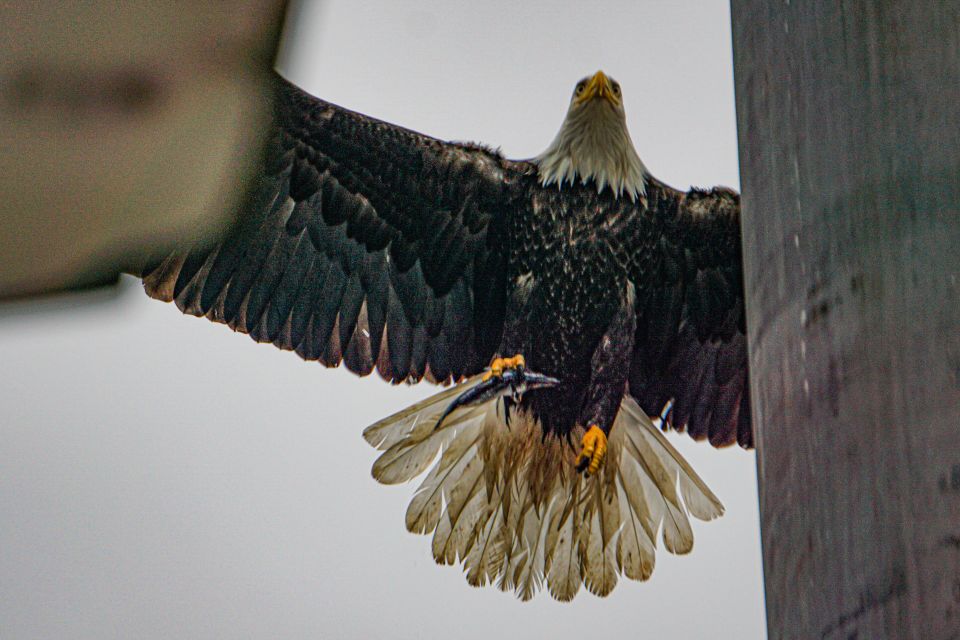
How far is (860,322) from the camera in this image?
113cm

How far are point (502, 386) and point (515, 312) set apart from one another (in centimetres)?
30

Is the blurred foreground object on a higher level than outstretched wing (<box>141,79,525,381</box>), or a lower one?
lower

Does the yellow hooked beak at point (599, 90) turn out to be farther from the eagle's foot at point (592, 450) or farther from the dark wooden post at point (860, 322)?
the dark wooden post at point (860, 322)

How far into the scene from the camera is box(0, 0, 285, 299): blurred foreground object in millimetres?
1059

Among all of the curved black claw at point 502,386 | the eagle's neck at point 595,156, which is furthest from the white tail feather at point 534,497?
the eagle's neck at point 595,156

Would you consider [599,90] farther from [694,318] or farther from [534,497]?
[534,497]

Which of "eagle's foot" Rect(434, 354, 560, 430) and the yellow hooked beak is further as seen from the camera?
the yellow hooked beak

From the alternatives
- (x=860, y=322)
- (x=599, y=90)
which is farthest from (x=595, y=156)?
(x=860, y=322)

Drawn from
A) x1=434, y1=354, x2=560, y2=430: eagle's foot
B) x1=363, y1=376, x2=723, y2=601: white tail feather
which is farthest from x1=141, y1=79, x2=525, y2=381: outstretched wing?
x1=363, y1=376, x2=723, y2=601: white tail feather

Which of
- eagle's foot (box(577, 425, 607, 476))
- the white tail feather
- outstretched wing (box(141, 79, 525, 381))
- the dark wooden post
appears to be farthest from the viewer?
the white tail feather

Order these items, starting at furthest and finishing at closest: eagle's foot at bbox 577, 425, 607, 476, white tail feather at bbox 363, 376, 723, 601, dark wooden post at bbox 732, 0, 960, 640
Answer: white tail feather at bbox 363, 376, 723, 601
eagle's foot at bbox 577, 425, 607, 476
dark wooden post at bbox 732, 0, 960, 640

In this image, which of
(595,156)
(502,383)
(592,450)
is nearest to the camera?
(502,383)

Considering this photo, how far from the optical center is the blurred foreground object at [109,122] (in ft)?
3.47

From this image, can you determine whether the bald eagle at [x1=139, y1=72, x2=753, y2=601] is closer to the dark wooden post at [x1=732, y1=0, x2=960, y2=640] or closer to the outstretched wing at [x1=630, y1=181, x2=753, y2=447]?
the outstretched wing at [x1=630, y1=181, x2=753, y2=447]
